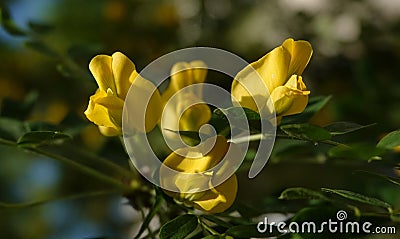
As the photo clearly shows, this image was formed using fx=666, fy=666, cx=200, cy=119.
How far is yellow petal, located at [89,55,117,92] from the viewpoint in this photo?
479 millimetres

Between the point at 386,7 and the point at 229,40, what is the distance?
283 millimetres

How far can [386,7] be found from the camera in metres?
1.17

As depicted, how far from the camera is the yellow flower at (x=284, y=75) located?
455 mm

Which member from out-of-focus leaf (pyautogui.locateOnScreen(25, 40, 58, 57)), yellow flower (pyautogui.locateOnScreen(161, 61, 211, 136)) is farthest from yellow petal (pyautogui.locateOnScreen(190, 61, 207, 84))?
out-of-focus leaf (pyautogui.locateOnScreen(25, 40, 58, 57))

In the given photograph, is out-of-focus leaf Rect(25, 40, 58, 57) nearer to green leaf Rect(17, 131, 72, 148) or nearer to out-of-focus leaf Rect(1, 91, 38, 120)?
out-of-focus leaf Rect(1, 91, 38, 120)

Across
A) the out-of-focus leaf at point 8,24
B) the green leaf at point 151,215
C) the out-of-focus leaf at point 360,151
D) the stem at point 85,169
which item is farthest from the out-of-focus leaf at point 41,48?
the out-of-focus leaf at point 360,151

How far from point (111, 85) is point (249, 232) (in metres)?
0.15

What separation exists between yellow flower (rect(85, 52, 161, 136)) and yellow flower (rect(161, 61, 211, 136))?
53 millimetres

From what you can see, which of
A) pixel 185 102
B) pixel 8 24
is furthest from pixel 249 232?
pixel 8 24

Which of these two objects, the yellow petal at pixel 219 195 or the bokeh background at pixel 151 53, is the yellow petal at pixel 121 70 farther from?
the bokeh background at pixel 151 53

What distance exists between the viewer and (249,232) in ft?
1.55

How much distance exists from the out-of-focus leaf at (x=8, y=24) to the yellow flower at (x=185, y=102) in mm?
232

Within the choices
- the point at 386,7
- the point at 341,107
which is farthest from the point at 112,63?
the point at 386,7

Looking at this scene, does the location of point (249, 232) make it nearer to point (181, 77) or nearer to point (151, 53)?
point (181, 77)
